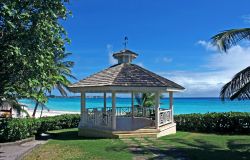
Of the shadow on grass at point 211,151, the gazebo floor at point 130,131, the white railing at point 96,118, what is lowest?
the shadow on grass at point 211,151

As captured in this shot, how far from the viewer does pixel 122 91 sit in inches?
825

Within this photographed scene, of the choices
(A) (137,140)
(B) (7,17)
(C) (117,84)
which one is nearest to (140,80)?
(C) (117,84)

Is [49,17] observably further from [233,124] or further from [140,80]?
[233,124]

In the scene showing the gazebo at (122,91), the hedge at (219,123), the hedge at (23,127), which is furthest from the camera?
the hedge at (219,123)

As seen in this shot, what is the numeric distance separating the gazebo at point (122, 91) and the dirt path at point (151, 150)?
140 centimetres

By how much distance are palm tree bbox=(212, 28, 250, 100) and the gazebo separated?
6.00 m

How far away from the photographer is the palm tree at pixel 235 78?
525 inches

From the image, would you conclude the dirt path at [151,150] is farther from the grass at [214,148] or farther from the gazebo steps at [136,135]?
the gazebo steps at [136,135]

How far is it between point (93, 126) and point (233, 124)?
28.7ft

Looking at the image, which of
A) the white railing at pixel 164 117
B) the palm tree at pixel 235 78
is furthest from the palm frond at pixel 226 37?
the white railing at pixel 164 117

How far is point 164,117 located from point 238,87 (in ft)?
27.1

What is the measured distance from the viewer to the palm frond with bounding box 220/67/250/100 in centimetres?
1330

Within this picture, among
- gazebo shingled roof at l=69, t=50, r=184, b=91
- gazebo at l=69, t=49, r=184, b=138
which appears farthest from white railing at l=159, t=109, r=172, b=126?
gazebo shingled roof at l=69, t=50, r=184, b=91

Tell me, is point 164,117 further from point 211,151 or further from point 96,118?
point 211,151
